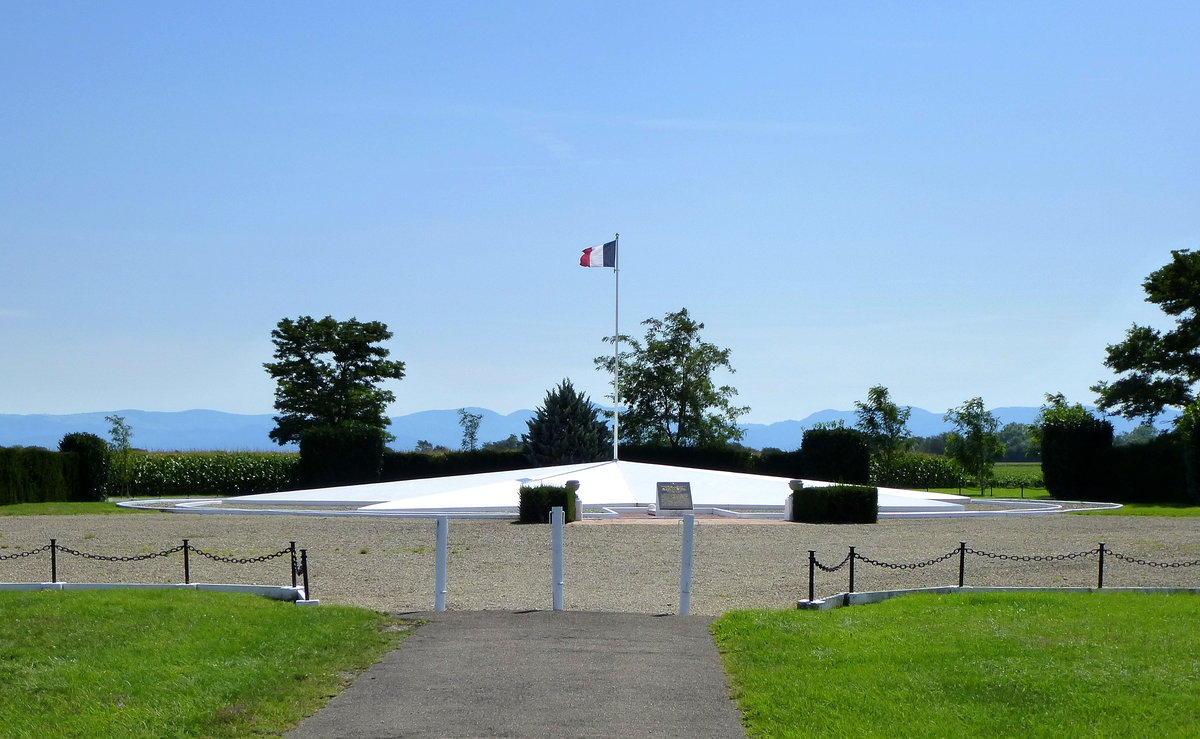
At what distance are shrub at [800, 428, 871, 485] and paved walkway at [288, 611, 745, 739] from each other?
28506mm

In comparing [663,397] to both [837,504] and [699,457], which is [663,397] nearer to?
[699,457]

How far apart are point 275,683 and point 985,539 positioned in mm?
14452

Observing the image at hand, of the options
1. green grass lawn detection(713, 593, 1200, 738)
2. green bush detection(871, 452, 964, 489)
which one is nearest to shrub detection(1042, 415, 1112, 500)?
green bush detection(871, 452, 964, 489)

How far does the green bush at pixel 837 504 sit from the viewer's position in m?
23.0

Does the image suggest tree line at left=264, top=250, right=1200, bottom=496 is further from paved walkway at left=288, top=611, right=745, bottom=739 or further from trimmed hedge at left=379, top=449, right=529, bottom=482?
paved walkway at left=288, top=611, right=745, bottom=739

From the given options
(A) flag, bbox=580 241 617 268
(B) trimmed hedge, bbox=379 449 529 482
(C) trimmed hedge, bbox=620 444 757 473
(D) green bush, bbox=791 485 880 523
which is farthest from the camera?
(B) trimmed hedge, bbox=379 449 529 482

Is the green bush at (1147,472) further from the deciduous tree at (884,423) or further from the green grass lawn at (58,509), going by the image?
the green grass lawn at (58,509)

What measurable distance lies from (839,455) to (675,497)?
14.7m

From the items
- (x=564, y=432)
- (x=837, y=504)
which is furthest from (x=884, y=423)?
(x=837, y=504)

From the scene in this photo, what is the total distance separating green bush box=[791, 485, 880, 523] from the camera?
2302 cm

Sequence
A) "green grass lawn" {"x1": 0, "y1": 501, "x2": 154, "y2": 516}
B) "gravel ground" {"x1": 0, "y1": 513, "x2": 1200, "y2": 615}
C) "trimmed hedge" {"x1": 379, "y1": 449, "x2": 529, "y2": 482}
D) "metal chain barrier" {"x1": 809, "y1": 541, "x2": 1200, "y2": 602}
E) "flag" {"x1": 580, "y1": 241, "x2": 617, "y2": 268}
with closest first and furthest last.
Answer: "metal chain barrier" {"x1": 809, "y1": 541, "x2": 1200, "y2": 602}, "gravel ground" {"x1": 0, "y1": 513, "x2": 1200, "y2": 615}, "green grass lawn" {"x1": 0, "y1": 501, "x2": 154, "y2": 516}, "flag" {"x1": 580, "y1": 241, "x2": 617, "y2": 268}, "trimmed hedge" {"x1": 379, "y1": 449, "x2": 529, "y2": 482}

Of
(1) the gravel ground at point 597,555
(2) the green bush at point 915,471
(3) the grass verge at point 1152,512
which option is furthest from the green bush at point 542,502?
(2) the green bush at point 915,471

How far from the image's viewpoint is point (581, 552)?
53.8 ft

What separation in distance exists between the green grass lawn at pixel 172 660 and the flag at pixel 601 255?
21379 millimetres
